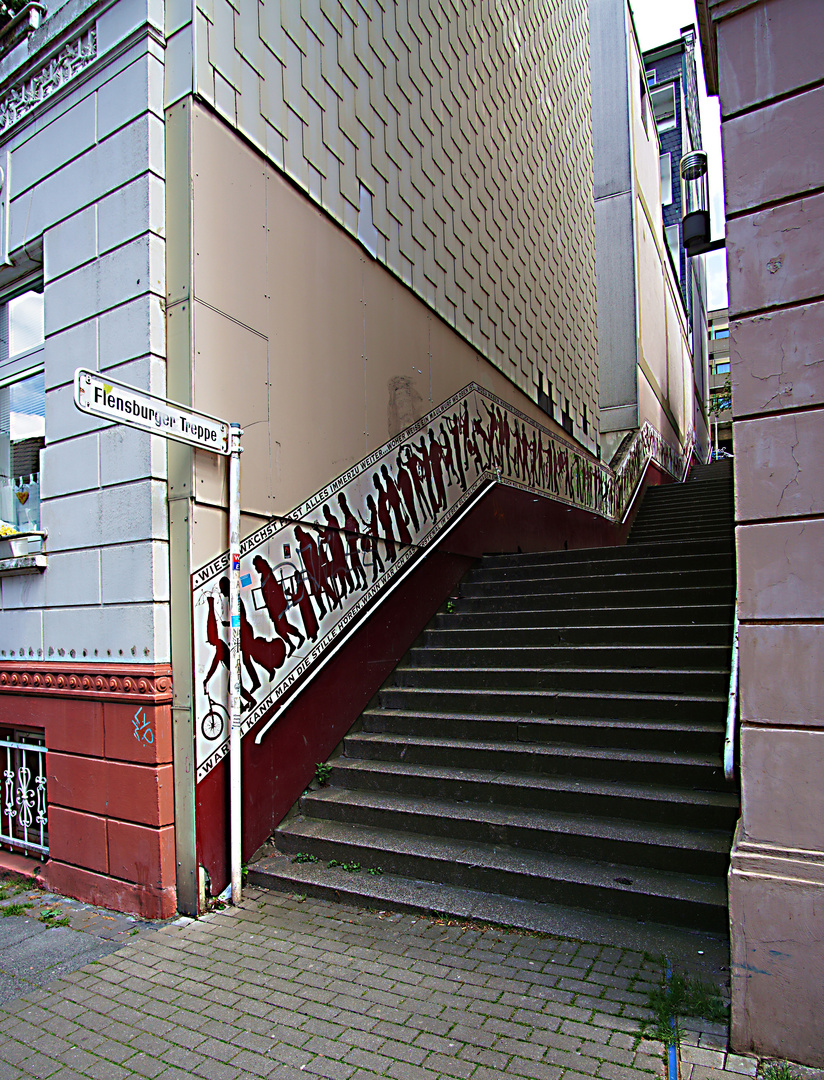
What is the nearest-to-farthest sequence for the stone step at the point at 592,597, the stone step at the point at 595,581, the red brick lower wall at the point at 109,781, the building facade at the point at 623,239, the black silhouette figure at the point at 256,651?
the red brick lower wall at the point at 109,781 → the black silhouette figure at the point at 256,651 → the stone step at the point at 592,597 → the stone step at the point at 595,581 → the building facade at the point at 623,239

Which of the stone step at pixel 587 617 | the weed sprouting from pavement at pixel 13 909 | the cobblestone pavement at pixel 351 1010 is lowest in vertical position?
the weed sprouting from pavement at pixel 13 909

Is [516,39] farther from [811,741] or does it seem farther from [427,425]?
[811,741]

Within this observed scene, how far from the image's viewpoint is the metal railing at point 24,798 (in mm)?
5059

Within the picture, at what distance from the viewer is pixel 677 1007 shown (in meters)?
2.94

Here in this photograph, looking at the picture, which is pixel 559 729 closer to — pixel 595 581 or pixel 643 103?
pixel 595 581

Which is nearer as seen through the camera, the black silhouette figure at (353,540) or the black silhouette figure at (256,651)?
the black silhouette figure at (256,651)

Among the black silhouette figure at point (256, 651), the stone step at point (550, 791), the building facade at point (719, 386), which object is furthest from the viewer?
the building facade at point (719, 386)

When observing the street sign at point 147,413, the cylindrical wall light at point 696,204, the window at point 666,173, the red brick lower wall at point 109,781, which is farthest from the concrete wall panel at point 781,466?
the window at point 666,173

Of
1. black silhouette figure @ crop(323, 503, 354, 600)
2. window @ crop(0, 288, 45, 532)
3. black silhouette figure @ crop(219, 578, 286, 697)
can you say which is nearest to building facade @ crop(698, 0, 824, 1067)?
black silhouette figure @ crop(219, 578, 286, 697)

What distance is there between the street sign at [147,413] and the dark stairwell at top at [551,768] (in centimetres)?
253

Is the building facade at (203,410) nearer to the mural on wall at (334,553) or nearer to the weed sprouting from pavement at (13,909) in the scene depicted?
the mural on wall at (334,553)

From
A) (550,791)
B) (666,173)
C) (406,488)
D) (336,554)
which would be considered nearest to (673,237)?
(666,173)

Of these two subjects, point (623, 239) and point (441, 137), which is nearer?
point (441, 137)

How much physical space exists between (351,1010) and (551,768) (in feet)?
6.77
